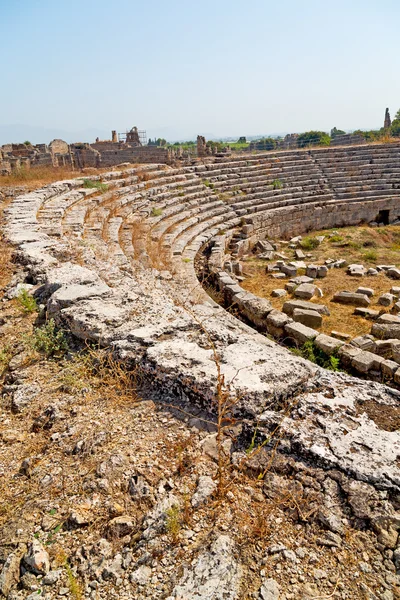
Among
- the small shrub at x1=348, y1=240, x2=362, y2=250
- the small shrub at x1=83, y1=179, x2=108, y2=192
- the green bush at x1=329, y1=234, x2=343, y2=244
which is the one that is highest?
the small shrub at x1=83, y1=179, x2=108, y2=192

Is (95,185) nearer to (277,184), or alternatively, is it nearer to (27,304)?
(27,304)

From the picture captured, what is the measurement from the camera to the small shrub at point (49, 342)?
140 inches

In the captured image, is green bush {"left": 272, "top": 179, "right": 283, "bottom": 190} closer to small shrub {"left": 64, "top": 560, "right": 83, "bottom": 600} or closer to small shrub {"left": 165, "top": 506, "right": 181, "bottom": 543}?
small shrub {"left": 165, "top": 506, "right": 181, "bottom": 543}

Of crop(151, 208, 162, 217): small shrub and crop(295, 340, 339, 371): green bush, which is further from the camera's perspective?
crop(151, 208, 162, 217): small shrub

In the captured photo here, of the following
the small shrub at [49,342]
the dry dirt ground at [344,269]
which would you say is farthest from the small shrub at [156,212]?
the small shrub at [49,342]

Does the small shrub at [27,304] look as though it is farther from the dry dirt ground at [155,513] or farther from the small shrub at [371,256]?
the small shrub at [371,256]

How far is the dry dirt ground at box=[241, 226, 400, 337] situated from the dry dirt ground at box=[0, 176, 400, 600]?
559 centimetres

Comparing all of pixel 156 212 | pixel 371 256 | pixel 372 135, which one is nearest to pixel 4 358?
pixel 156 212

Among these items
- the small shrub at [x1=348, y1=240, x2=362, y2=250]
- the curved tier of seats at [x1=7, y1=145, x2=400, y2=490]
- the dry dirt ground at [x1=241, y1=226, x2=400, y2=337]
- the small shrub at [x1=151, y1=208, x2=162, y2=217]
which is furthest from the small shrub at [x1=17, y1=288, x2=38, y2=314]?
the small shrub at [x1=348, y1=240, x2=362, y2=250]

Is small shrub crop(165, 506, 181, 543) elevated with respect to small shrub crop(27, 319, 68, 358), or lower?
lower

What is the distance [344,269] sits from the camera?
11273 mm

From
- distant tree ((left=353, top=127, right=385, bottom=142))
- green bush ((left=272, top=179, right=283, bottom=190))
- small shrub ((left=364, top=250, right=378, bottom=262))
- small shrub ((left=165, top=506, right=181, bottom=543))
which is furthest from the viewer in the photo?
distant tree ((left=353, top=127, right=385, bottom=142))

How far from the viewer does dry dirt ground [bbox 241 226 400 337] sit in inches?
314

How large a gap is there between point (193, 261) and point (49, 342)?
6300 mm
